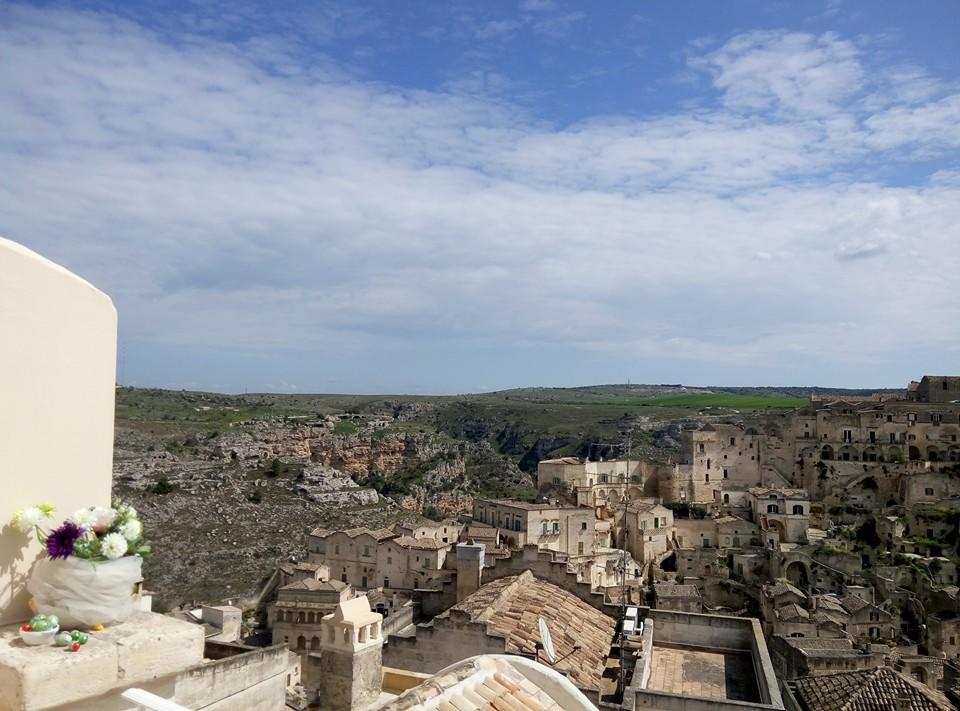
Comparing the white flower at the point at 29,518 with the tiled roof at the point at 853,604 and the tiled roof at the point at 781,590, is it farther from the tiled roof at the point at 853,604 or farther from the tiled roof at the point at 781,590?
the tiled roof at the point at 853,604

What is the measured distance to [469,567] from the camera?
24609 mm

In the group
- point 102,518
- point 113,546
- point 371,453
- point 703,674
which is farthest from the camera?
point 371,453

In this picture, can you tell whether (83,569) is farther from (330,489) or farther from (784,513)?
(330,489)

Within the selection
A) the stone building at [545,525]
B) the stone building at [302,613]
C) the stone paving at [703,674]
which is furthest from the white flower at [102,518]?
the stone building at [545,525]

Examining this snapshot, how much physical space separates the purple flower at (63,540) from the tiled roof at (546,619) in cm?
1308

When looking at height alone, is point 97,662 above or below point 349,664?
above

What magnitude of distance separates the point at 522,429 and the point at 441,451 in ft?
72.6

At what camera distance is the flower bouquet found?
4711mm

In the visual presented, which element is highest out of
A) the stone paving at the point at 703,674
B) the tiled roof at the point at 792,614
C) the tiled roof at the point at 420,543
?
the stone paving at the point at 703,674

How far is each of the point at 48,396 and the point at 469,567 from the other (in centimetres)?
2065

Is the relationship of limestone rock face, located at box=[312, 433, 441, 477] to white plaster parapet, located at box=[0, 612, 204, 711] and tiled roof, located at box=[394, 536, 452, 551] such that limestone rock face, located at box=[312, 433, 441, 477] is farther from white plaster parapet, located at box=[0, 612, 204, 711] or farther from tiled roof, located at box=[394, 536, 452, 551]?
white plaster parapet, located at box=[0, 612, 204, 711]

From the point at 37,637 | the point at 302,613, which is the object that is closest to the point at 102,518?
the point at 37,637

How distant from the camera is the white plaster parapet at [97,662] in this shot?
161 inches

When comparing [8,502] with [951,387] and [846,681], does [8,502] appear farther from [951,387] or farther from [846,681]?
[951,387]
